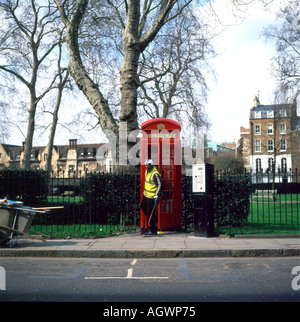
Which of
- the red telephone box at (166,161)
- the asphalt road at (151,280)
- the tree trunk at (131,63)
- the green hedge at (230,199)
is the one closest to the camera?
the asphalt road at (151,280)

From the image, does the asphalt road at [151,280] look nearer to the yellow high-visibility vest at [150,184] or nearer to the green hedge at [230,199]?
the yellow high-visibility vest at [150,184]

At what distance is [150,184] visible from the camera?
9672 millimetres

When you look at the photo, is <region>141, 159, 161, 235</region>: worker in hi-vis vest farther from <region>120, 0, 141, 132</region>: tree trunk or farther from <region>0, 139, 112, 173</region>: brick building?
<region>0, 139, 112, 173</region>: brick building

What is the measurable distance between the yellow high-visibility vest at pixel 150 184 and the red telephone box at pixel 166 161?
0.31m

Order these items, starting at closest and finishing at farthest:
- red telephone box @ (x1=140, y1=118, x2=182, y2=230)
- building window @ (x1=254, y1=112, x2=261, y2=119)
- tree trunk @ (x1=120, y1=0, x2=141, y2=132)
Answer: red telephone box @ (x1=140, y1=118, x2=182, y2=230)
tree trunk @ (x1=120, y1=0, x2=141, y2=132)
building window @ (x1=254, y1=112, x2=261, y2=119)

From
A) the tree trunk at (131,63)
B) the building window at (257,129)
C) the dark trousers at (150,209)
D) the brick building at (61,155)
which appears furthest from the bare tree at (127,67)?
the brick building at (61,155)

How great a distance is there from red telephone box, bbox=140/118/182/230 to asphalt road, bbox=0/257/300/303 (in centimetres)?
283

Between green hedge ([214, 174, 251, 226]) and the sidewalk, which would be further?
green hedge ([214, 174, 251, 226])

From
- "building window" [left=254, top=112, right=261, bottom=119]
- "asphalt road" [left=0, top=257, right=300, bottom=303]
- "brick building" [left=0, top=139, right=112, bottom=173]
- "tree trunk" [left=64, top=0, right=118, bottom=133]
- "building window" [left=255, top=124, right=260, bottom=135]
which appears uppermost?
"building window" [left=254, top=112, right=261, bottom=119]

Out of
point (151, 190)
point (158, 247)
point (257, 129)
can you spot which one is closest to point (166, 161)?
point (151, 190)

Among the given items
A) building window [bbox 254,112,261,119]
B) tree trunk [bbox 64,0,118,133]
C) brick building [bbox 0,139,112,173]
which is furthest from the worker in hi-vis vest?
brick building [bbox 0,139,112,173]

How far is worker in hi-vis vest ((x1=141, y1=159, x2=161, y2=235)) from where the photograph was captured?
9.58 m

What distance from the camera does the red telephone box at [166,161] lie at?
9.99 meters

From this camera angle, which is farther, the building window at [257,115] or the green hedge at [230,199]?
the building window at [257,115]
